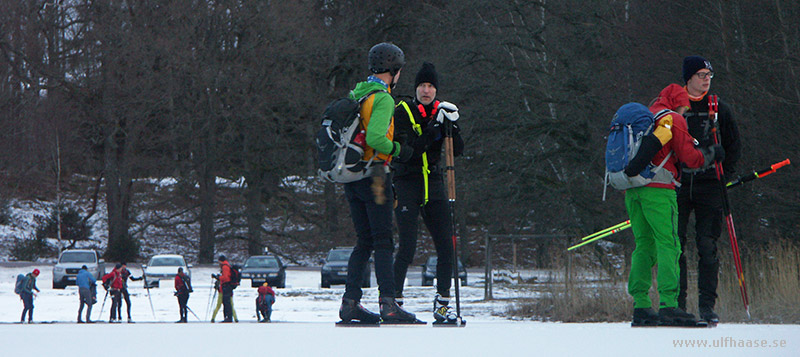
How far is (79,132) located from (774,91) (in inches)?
1255

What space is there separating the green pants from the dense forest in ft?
39.7

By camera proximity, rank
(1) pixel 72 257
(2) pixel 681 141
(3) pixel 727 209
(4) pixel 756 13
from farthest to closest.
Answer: (1) pixel 72 257
(4) pixel 756 13
(3) pixel 727 209
(2) pixel 681 141

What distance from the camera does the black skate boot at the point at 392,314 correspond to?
6.05 meters

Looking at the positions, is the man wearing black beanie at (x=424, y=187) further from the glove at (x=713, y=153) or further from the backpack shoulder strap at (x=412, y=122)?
the glove at (x=713, y=153)

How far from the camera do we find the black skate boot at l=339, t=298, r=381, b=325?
5945mm

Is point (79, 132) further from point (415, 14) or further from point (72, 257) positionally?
point (415, 14)

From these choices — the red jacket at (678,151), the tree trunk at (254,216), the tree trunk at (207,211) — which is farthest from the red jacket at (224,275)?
the tree trunk at (254,216)

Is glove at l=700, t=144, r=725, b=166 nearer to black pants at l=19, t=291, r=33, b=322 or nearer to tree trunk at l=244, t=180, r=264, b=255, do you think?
black pants at l=19, t=291, r=33, b=322

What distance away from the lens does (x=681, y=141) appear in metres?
6.19

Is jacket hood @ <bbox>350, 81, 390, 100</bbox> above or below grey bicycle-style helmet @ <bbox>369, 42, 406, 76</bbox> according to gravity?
below

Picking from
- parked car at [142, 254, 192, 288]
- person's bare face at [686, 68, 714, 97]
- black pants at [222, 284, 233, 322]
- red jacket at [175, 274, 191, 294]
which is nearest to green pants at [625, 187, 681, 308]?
person's bare face at [686, 68, 714, 97]

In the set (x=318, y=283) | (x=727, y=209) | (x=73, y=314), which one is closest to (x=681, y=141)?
(x=727, y=209)

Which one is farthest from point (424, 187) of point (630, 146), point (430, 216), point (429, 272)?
point (429, 272)

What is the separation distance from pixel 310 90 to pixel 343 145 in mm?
33839
